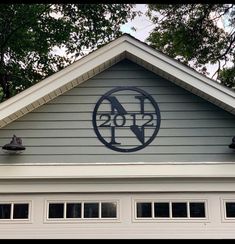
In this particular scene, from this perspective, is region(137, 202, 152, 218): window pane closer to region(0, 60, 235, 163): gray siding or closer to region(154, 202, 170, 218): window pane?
region(154, 202, 170, 218): window pane

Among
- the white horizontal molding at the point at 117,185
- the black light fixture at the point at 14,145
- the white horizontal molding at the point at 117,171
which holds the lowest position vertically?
the white horizontal molding at the point at 117,185

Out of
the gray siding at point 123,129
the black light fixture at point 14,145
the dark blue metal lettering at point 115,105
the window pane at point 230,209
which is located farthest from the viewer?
the dark blue metal lettering at point 115,105

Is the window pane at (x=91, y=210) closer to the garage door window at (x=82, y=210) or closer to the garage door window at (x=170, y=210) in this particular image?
the garage door window at (x=82, y=210)

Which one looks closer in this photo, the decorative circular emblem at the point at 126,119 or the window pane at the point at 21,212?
the window pane at the point at 21,212

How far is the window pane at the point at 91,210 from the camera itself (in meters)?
6.50

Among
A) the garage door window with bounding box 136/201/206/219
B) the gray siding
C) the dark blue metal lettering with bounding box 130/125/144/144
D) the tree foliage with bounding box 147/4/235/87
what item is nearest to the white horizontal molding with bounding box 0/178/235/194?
the garage door window with bounding box 136/201/206/219

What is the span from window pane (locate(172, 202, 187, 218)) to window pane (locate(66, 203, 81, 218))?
1.49 metres

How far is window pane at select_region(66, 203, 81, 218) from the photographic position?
6.51 meters

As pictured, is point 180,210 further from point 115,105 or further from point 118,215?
point 115,105

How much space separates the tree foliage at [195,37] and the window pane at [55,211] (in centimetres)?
1207

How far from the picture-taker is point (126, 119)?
675cm

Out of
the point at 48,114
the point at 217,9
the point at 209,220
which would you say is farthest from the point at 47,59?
the point at 209,220

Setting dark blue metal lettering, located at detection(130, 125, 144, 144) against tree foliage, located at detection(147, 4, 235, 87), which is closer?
dark blue metal lettering, located at detection(130, 125, 144, 144)

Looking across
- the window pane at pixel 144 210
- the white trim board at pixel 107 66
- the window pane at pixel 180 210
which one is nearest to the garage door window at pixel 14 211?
the white trim board at pixel 107 66
